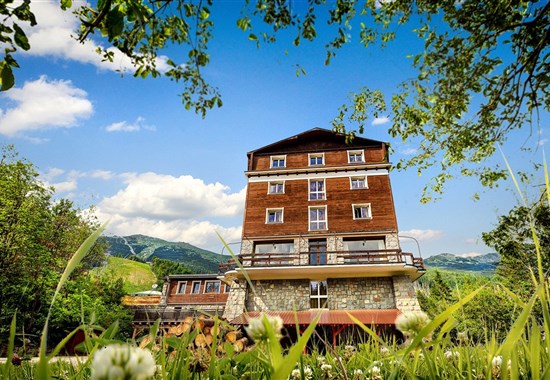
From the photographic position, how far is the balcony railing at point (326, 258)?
53.8 ft

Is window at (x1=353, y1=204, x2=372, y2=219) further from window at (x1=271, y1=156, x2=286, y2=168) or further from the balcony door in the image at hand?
window at (x1=271, y1=156, x2=286, y2=168)

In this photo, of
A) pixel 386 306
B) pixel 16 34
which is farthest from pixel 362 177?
pixel 16 34

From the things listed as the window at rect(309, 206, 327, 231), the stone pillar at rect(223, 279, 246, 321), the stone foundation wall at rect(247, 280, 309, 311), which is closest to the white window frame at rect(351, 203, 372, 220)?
the window at rect(309, 206, 327, 231)

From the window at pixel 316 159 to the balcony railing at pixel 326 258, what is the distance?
6853mm

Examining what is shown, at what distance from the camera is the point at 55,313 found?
18.9 m

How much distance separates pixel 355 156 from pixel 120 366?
21598 mm

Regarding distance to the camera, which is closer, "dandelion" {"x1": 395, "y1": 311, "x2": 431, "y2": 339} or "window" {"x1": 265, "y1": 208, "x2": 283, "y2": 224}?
"dandelion" {"x1": 395, "y1": 311, "x2": 431, "y2": 339}

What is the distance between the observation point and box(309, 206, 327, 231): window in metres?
19.1

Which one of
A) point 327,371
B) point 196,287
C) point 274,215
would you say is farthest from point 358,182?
point 327,371

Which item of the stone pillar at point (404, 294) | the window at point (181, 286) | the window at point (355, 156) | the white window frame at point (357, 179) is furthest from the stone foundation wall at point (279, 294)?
the window at point (181, 286)

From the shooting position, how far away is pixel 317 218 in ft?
63.7

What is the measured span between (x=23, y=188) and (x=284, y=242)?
1759cm

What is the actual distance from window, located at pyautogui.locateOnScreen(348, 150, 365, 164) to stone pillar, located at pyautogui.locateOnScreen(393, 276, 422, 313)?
8295mm

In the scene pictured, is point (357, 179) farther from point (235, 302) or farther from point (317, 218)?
point (235, 302)
